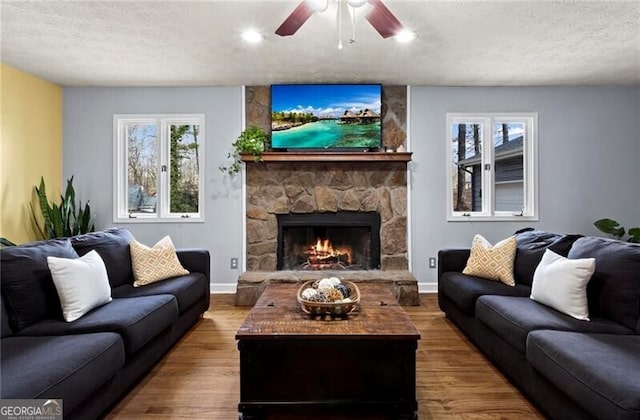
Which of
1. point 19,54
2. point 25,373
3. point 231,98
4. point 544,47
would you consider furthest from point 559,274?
point 19,54

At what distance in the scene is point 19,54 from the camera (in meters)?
3.39

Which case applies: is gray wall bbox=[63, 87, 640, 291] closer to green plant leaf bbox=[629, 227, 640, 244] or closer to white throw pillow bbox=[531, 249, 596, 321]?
green plant leaf bbox=[629, 227, 640, 244]

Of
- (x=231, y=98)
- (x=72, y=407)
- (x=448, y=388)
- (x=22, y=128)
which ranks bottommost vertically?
(x=448, y=388)

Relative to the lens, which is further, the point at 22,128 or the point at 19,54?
the point at 22,128

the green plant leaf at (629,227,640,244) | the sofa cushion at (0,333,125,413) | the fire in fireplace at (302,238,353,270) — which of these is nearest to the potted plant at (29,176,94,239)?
the sofa cushion at (0,333,125,413)

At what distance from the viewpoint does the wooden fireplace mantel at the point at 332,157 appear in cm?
411

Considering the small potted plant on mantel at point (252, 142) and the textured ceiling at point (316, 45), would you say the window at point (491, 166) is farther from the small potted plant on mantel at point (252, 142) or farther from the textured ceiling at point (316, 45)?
the small potted plant on mantel at point (252, 142)

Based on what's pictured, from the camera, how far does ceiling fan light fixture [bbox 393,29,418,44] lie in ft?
9.61

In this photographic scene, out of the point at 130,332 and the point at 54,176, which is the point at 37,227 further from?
the point at 130,332

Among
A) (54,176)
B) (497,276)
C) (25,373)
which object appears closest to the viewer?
(25,373)

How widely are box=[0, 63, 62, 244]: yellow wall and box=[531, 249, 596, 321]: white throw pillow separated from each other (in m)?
4.81

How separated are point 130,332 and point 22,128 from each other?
10.2ft

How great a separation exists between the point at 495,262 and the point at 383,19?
2.11m

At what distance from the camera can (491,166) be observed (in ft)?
14.6
